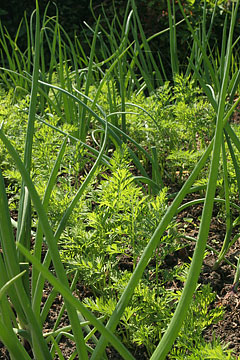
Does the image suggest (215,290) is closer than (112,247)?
No

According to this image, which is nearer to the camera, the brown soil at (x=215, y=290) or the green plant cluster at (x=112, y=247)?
the green plant cluster at (x=112, y=247)

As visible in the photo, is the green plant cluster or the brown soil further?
the brown soil

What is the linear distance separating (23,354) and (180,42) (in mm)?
4008

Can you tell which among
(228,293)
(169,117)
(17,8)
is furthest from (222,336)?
(17,8)

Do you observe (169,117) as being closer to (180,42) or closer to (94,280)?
(94,280)

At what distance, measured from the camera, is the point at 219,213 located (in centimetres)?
178

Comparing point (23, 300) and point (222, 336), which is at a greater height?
point (23, 300)

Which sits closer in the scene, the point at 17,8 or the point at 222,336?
the point at 222,336

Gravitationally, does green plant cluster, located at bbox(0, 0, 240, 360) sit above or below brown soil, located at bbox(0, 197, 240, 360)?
above

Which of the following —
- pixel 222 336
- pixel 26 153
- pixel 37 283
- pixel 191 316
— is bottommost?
pixel 222 336

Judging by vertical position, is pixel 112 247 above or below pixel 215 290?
above

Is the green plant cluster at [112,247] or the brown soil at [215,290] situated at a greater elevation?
the green plant cluster at [112,247]

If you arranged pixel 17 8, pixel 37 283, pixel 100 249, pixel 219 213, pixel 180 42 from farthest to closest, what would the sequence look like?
pixel 17 8, pixel 180 42, pixel 219 213, pixel 100 249, pixel 37 283

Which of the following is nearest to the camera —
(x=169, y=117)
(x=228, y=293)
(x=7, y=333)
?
(x=7, y=333)
